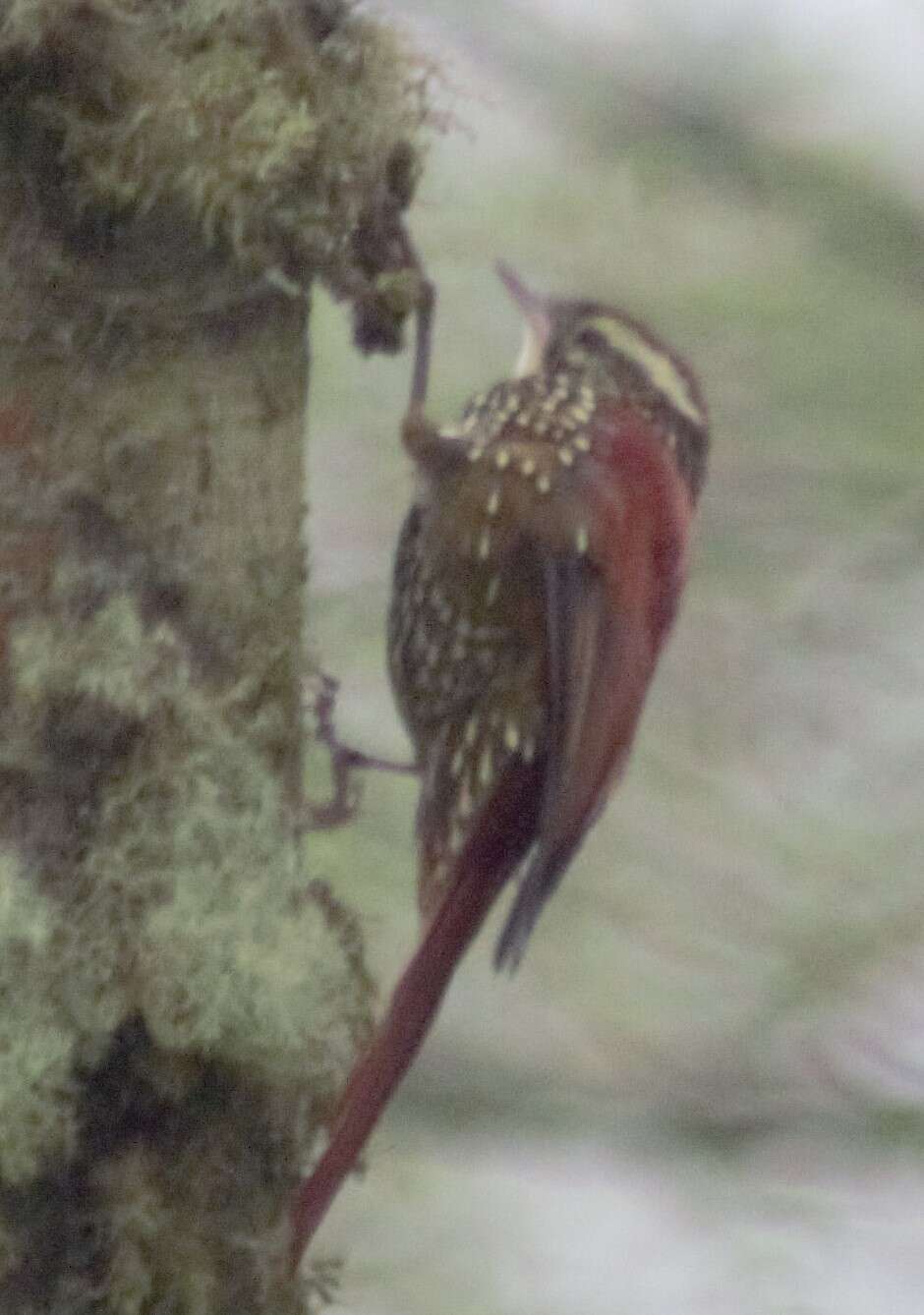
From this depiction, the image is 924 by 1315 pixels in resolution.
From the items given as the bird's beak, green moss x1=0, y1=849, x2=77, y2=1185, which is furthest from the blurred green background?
green moss x1=0, y1=849, x2=77, y2=1185

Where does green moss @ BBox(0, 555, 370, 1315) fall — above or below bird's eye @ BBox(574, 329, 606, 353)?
below

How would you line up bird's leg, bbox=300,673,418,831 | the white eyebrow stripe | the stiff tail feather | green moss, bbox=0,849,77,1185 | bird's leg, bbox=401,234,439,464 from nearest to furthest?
green moss, bbox=0,849,77,1185 < the stiff tail feather < bird's leg, bbox=300,673,418,831 < bird's leg, bbox=401,234,439,464 < the white eyebrow stripe

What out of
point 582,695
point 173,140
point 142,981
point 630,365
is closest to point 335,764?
point 582,695

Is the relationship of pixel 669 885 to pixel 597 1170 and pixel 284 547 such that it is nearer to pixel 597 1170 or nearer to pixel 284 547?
pixel 597 1170

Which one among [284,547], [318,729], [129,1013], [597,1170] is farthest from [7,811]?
[597,1170]

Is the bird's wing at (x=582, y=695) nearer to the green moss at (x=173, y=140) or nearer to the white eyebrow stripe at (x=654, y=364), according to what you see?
the white eyebrow stripe at (x=654, y=364)

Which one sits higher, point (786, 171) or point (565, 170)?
point (786, 171)

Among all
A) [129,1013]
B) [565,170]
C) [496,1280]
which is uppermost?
[565,170]

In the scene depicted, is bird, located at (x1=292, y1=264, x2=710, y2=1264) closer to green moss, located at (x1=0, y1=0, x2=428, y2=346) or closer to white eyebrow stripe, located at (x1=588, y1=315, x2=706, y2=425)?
white eyebrow stripe, located at (x1=588, y1=315, x2=706, y2=425)
